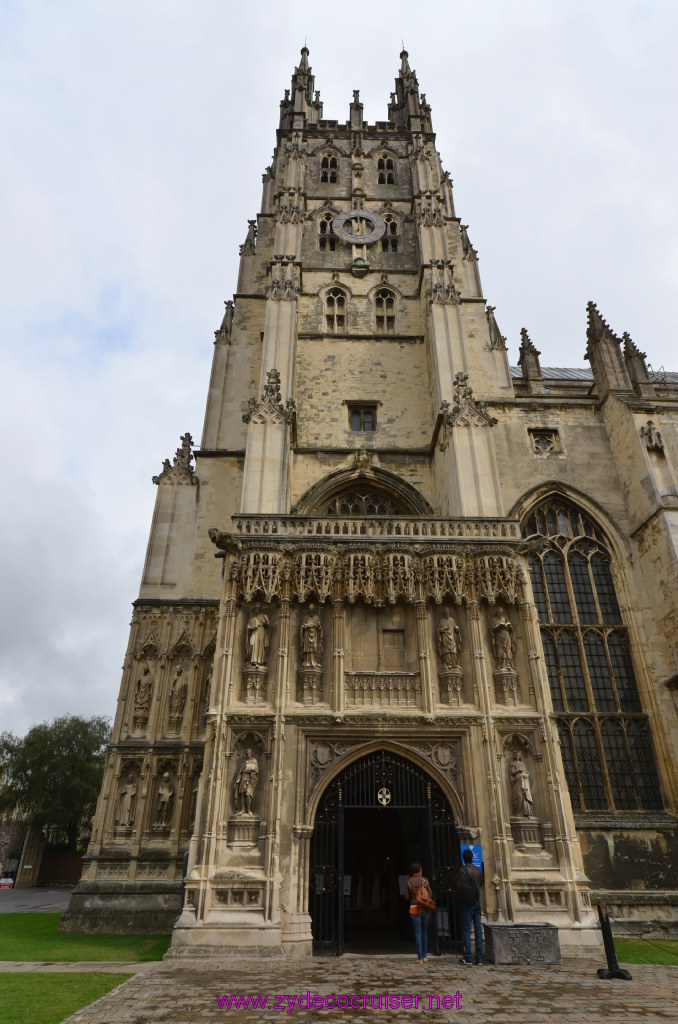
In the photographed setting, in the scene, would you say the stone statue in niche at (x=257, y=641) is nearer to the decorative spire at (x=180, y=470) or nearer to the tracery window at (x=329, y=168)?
the decorative spire at (x=180, y=470)

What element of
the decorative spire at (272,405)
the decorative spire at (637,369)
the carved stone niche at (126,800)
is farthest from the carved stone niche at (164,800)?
the decorative spire at (637,369)

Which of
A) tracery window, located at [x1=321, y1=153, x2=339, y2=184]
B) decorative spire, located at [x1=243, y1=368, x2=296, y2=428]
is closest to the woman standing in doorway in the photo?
decorative spire, located at [x1=243, y1=368, x2=296, y2=428]

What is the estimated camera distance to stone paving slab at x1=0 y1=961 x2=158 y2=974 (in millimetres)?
9227

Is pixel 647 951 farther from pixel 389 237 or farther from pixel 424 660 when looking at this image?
pixel 389 237

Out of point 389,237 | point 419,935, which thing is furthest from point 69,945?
point 389,237

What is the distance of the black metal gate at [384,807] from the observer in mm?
11305

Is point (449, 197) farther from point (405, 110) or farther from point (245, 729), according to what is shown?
point (245, 729)

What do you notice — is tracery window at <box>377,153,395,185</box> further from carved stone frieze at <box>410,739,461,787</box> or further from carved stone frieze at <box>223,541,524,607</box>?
carved stone frieze at <box>410,739,461,787</box>

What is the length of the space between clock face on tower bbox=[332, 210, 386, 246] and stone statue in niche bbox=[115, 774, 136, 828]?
22458 mm

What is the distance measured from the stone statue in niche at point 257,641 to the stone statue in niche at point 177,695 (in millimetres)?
4979

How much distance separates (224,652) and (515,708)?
6349 mm

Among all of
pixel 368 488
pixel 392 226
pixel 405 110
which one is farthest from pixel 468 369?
pixel 405 110

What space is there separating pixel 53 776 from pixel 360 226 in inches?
1424

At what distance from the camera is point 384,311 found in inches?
973
